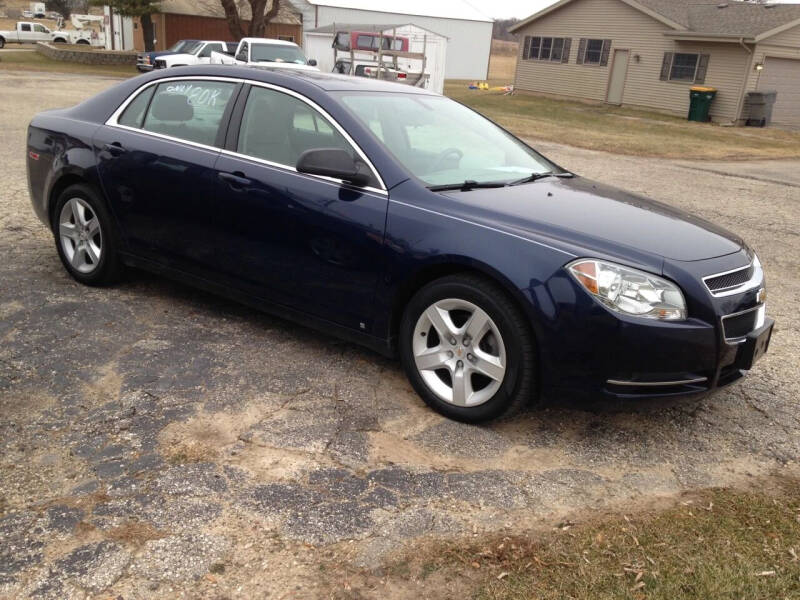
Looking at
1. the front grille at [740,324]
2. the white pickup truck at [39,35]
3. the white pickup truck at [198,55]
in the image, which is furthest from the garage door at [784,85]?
the white pickup truck at [39,35]

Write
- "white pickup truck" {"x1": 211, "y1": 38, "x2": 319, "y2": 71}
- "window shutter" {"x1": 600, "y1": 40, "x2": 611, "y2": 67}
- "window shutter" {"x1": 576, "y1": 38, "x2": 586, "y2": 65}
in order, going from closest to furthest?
1. "white pickup truck" {"x1": 211, "y1": 38, "x2": 319, "y2": 71}
2. "window shutter" {"x1": 600, "y1": 40, "x2": 611, "y2": 67}
3. "window shutter" {"x1": 576, "y1": 38, "x2": 586, "y2": 65}

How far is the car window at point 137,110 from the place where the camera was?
5.07 metres

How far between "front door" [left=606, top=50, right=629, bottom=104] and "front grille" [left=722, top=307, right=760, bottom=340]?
2963 centimetres

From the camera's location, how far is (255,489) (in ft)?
10.2

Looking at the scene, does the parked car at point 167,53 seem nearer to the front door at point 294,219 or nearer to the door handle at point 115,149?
the door handle at point 115,149

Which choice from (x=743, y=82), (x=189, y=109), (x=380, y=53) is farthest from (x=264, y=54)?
(x=189, y=109)

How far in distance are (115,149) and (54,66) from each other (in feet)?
118

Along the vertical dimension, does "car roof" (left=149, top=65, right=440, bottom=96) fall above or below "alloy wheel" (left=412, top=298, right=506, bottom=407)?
above

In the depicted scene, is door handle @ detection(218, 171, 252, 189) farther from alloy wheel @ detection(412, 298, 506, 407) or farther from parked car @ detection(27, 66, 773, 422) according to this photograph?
alloy wheel @ detection(412, 298, 506, 407)

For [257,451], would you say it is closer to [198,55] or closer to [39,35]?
[198,55]

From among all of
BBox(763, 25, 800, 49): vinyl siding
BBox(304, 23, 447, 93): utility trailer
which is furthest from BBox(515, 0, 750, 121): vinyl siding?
BBox(304, 23, 447, 93): utility trailer

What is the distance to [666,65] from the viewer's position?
2916 cm

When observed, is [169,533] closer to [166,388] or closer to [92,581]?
[92,581]

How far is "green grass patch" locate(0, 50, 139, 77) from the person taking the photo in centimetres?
3359
